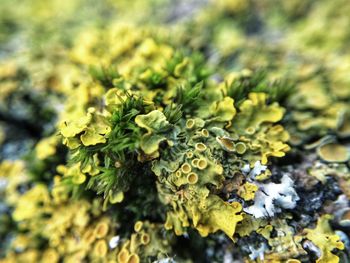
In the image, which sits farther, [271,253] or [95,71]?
[95,71]

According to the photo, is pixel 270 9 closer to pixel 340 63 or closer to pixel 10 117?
pixel 340 63

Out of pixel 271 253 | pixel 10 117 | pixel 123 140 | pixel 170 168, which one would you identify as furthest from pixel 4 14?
pixel 271 253

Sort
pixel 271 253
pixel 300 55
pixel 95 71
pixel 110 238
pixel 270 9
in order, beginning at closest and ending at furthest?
pixel 271 253
pixel 110 238
pixel 95 71
pixel 300 55
pixel 270 9

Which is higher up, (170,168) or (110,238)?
(170,168)

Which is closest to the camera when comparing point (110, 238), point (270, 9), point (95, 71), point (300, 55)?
point (110, 238)

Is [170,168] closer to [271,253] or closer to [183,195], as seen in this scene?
[183,195]

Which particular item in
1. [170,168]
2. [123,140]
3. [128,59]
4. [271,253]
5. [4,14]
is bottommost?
[271,253]

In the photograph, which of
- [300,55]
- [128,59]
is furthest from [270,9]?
[128,59]
